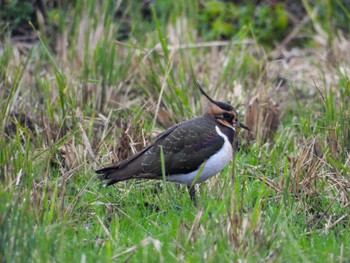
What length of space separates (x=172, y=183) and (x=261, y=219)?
4.61 feet

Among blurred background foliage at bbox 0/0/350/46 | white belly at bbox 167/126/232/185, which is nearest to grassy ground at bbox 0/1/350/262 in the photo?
white belly at bbox 167/126/232/185

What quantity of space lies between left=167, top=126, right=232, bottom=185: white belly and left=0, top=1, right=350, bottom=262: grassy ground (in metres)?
0.10

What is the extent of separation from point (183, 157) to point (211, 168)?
0.23 metres

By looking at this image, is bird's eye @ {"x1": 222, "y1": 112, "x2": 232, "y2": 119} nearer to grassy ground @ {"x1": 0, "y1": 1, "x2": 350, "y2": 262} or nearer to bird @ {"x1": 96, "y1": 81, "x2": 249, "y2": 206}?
bird @ {"x1": 96, "y1": 81, "x2": 249, "y2": 206}

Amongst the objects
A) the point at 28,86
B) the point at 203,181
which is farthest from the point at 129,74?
the point at 203,181

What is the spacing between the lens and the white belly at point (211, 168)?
5750 millimetres

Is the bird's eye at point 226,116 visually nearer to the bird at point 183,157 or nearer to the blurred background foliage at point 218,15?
the bird at point 183,157

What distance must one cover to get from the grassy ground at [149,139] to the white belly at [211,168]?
3.9 inches

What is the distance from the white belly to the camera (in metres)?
5.75

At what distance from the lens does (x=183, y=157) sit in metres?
5.87

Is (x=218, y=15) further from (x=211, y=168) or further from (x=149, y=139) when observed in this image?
(x=211, y=168)

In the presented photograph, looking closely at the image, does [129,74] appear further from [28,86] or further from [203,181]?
[203,181]

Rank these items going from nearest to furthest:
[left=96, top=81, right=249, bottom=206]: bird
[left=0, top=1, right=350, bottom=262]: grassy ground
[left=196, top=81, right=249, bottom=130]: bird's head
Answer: [left=0, top=1, right=350, bottom=262]: grassy ground, [left=96, top=81, right=249, bottom=206]: bird, [left=196, top=81, right=249, bottom=130]: bird's head

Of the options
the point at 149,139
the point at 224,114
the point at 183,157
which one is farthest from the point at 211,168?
the point at 149,139
